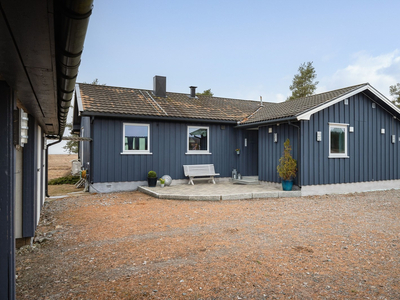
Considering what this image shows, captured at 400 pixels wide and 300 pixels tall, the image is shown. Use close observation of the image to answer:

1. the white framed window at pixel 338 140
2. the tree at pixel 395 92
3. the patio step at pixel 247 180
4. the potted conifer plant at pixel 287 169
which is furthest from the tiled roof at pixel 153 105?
the tree at pixel 395 92

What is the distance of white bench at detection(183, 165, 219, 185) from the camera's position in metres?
12.1

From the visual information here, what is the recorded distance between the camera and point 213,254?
4.21 meters

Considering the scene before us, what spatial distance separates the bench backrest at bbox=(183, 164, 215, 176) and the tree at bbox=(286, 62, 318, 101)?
23.3m

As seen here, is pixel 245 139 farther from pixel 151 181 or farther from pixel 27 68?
pixel 27 68

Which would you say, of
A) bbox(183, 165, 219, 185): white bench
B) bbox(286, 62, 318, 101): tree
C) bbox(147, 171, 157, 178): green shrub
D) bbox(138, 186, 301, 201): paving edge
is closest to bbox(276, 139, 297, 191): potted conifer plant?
bbox(138, 186, 301, 201): paving edge

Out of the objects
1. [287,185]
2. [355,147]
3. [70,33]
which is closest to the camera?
[70,33]

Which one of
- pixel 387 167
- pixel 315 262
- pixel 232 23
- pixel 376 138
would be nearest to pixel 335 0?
pixel 232 23

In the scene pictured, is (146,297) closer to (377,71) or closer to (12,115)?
(12,115)

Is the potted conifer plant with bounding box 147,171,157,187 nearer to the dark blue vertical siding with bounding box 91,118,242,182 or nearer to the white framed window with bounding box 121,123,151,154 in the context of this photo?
the dark blue vertical siding with bounding box 91,118,242,182

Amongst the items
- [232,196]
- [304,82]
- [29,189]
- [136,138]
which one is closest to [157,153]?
[136,138]

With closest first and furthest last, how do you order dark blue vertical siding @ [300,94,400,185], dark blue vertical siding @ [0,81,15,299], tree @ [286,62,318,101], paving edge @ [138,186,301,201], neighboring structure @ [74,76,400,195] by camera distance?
dark blue vertical siding @ [0,81,15,299] < paving edge @ [138,186,301,201] < dark blue vertical siding @ [300,94,400,185] < neighboring structure @ [74,76,400,195] < tree @ [286,62,318,101]

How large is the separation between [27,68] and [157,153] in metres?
9.73

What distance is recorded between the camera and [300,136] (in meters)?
10.1

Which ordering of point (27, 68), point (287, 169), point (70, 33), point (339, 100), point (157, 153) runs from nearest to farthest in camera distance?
point (70, 33), point (27, 68), point (287, 169), point (339, 100), point (157, 153)
